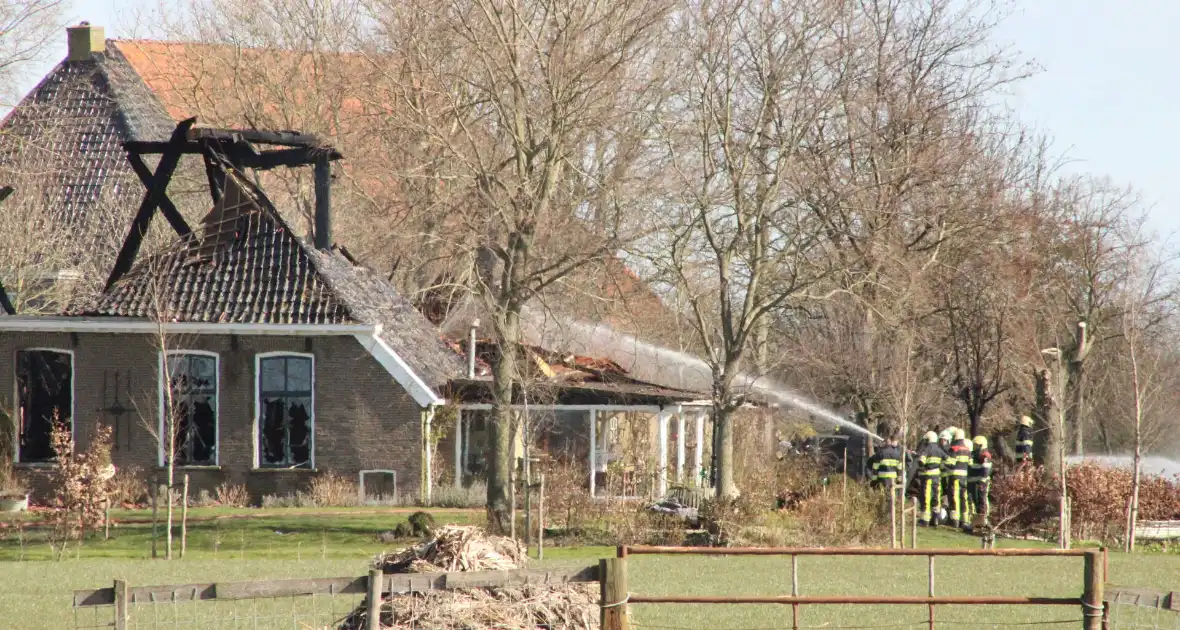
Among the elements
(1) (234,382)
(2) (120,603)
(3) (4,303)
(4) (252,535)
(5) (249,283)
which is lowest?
(4) (252,535)

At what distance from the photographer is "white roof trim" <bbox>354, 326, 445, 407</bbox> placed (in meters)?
30.1

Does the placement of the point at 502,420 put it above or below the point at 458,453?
above

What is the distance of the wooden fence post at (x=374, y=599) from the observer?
10945mm

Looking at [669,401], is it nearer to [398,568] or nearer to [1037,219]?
[1037,219]

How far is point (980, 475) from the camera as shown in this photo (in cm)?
2950

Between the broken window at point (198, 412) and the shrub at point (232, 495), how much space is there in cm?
59

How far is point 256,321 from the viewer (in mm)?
30203

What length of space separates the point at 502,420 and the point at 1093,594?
1515cm

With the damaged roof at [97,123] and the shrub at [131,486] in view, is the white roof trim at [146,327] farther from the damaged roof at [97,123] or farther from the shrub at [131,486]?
the damaged roof at [97,123]

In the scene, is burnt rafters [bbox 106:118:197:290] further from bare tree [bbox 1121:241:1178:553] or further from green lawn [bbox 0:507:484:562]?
bare tree [bbox 1121:241:1178:553]

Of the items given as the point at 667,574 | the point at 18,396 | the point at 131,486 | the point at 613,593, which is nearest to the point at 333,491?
the point at 131,486

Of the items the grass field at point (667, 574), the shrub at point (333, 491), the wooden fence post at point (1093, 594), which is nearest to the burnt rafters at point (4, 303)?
the shrub at point (333, 491)

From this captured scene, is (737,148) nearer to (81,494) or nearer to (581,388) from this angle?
(581,388)

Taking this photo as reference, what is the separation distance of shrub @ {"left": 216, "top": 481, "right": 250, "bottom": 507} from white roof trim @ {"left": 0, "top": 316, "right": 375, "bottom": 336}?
A: 301 cm
